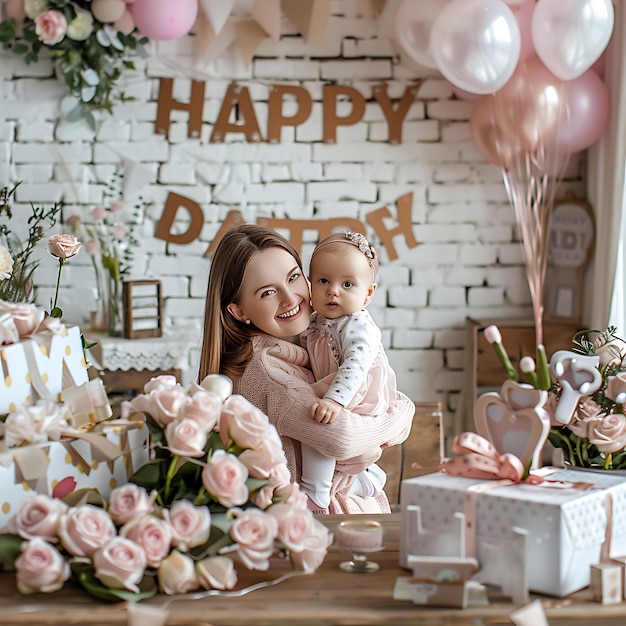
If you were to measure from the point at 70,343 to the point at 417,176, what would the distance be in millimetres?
3193

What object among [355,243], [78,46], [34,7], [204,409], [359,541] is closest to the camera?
[204,409]

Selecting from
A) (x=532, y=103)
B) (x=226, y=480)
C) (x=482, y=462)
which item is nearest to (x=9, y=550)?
(x=226, y=480)

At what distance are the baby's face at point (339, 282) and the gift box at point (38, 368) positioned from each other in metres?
0.57

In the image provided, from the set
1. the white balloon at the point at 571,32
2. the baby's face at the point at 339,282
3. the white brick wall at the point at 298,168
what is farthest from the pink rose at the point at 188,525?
the white brick wall at the point at 298,168

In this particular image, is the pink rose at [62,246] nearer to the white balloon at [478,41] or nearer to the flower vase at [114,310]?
the white balloon at [478,41]

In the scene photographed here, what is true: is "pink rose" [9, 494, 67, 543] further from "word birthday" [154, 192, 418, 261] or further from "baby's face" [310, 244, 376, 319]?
"word birthday" [154, 192, 418, 261]

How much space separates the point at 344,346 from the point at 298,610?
80 centimetres

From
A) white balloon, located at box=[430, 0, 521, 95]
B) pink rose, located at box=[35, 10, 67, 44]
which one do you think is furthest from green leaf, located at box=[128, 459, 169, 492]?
pink rose, located at box=[35, 10, 67, 44]

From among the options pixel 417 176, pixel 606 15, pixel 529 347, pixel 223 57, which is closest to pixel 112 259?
pixel 223 57

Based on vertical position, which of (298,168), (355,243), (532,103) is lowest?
(355,243)

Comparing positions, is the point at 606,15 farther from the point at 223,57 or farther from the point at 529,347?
the point at 223,57

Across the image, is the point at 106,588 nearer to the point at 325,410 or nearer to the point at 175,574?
the point at 175,574

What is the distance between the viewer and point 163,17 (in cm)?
398

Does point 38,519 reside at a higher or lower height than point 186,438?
lower
